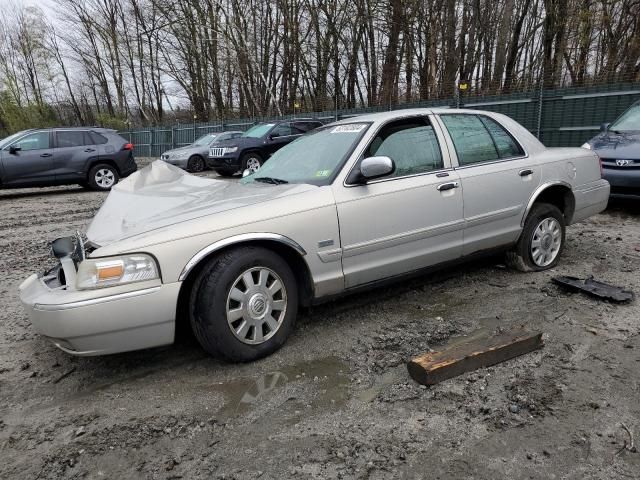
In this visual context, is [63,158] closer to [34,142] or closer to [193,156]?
[34,142]

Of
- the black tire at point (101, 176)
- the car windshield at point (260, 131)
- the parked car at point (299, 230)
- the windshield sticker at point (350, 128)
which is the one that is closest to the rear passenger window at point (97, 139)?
the black tire at point (101, 176)

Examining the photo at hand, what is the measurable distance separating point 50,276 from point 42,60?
47.7 metres

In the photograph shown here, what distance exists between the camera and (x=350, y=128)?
3.78 meters

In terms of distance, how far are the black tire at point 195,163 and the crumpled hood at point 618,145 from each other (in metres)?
12.7

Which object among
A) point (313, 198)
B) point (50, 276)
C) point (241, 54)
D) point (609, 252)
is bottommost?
point (609, 252)

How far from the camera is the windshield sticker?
145 inches

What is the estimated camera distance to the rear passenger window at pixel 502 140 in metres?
4.24

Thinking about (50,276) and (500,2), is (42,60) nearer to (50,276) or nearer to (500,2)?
(500,2)

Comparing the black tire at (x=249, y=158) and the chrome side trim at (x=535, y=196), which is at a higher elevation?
the chrome side trim at (x=535, y=196)

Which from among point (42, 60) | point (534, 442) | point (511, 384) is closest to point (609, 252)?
point (511, 384)

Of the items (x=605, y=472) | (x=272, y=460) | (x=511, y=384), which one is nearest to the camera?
(x=605, y=472)

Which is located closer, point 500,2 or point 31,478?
point 31,478

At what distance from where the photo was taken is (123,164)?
41.4ft

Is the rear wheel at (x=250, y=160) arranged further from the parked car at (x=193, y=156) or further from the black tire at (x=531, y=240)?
the black tire at (x=531, y=240)
